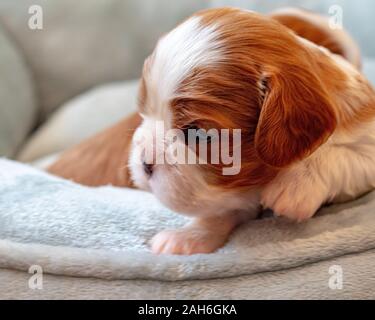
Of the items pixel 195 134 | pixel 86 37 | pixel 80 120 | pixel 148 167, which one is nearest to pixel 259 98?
pixel 195 134

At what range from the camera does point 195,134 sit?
3.69ft

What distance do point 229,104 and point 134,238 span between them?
1.16ft

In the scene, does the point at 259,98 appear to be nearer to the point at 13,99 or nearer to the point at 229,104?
the point at 229,104

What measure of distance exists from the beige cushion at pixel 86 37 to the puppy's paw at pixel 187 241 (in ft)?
4.87

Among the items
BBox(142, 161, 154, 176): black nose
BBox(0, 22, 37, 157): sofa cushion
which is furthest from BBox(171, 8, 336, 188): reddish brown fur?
BBox(0, 22, 37, 157): sofa cushion

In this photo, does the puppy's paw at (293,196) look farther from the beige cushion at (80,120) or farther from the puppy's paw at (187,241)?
the beige cushion at (80,120)

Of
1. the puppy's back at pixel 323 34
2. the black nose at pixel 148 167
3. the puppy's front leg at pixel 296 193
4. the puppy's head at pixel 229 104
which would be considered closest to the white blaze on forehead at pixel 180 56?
the puppy's head at pixel 229 104

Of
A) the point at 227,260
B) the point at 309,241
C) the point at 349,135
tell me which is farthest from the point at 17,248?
the point at 349,135

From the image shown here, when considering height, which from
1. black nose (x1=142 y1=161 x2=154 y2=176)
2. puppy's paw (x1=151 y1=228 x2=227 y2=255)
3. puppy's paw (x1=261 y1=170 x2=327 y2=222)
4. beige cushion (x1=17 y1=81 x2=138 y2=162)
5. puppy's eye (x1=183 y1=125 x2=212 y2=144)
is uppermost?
puppy's eye (x1=183 y1=125 x2=212 y2=144)

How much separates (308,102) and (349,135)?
0.18 meters

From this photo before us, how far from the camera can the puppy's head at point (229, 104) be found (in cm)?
111

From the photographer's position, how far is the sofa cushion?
2.24m

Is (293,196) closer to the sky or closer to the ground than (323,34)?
closer to the ground

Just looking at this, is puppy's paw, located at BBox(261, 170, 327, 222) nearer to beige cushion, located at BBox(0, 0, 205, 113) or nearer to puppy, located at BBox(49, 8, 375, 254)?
puppy, located at BBox(49, 8, 375, 254)
